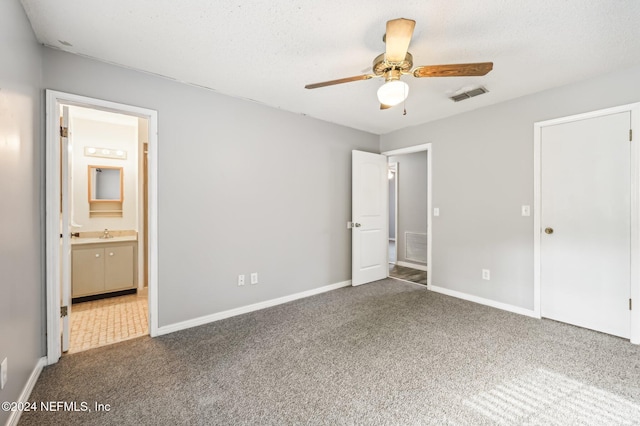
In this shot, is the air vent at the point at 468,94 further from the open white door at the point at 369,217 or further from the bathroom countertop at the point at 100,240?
the bathroom countertop at the point at 100,240

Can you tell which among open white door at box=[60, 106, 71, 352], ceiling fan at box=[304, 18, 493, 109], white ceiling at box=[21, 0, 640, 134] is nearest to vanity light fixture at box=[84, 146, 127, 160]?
open white door at box=[60, 106, 71, 352]

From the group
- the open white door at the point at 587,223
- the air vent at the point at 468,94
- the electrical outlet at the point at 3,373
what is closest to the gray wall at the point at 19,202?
the electrical outlet at the point at 3,373

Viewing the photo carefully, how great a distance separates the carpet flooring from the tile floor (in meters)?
0.25

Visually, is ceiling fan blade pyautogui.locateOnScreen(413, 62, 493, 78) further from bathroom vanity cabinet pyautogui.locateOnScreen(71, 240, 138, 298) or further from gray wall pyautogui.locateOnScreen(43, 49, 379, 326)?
bathroom vanity cabinet pyautogui.locateOnScreen(71, 240, 138, 298)

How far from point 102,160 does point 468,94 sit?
4.86 meters

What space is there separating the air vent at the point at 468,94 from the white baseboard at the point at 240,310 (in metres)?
2.80

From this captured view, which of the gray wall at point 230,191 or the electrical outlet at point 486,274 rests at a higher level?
the gray wall at point 230,191

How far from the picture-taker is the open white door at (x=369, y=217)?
415 cm

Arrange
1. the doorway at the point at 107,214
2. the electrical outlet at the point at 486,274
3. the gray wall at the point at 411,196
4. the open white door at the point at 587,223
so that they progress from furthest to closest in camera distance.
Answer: the gray wall at the point at 411,196 → the doorway at the point at 107,214 → the electrical outlet at the point at 486,274 → the open white door at the point at 587,223

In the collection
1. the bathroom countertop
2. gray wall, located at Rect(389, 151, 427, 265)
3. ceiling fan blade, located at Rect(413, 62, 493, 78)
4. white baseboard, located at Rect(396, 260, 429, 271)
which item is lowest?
white baseboard, located at Rect(396, 260, 429, 271)

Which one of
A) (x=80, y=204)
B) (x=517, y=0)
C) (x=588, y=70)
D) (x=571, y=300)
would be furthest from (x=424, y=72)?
(x=80, y=204)

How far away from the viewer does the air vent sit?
9.50ft

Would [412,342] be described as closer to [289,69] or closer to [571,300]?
[571,300]

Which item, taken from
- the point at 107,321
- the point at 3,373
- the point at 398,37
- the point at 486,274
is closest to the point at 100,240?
the point at 107,321
